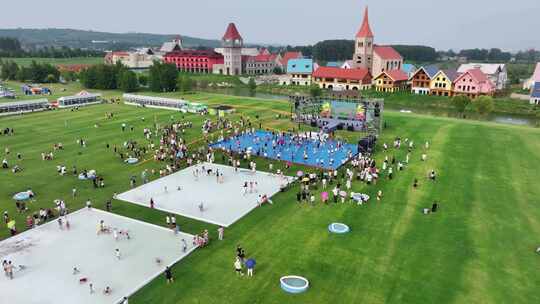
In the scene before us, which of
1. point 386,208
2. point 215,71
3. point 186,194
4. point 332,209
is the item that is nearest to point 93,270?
point 186,194

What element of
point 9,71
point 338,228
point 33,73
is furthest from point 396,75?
point 9,71

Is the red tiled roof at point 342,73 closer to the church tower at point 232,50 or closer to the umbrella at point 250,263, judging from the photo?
the church tower at point 232,50

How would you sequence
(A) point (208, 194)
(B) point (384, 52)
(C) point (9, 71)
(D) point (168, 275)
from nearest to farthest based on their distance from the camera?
(D) point (168, 275)
(A) point (208, 194)
(B) point (384, 52)
(C) point (9, 71)

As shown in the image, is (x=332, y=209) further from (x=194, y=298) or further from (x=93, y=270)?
(x=93, y=270)

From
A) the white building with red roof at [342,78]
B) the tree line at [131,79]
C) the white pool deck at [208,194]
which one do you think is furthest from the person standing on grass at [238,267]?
the white building with red roof at [342,78]

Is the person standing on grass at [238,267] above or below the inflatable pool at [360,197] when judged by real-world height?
below

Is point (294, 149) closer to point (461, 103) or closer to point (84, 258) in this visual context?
point (84, 258)

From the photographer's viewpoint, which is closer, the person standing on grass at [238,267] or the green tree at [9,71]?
the person standing on grass at [238,267]
